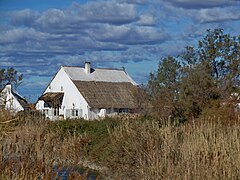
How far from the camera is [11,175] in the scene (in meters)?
9.00

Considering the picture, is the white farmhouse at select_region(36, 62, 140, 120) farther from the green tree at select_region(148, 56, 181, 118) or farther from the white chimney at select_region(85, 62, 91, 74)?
the green tree at select_region(148, 56, 181, 118)

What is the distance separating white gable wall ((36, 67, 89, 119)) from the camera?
190ft

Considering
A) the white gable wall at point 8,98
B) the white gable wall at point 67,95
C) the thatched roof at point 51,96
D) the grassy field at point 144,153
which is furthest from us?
the white gable wall at point 67,95

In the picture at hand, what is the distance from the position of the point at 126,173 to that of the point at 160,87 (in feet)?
81.7

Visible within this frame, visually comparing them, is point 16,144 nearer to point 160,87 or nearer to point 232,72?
point 232,72

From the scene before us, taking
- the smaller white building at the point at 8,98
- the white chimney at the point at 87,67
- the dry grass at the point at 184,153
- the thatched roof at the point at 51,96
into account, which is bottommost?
the dry grass at the point at 184,153

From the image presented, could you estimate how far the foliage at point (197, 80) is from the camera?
28.6 m

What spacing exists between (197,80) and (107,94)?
2864 cm

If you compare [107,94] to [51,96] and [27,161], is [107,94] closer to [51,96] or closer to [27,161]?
[51,96]

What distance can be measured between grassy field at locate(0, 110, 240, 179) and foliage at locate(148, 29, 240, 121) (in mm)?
5880

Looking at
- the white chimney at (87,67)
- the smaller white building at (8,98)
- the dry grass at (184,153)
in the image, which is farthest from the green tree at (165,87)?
the white chimney at (87,67)

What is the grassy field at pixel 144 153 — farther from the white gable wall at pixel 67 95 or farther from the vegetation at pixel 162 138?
the white gable wall at pixel 67 95

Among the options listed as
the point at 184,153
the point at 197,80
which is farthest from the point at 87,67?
the point at 184,153

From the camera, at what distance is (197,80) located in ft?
105
